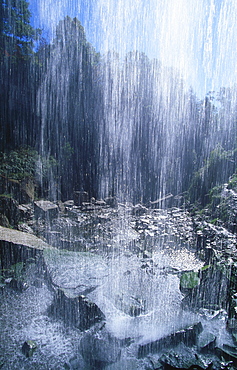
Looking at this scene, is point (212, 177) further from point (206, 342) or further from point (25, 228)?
point (206, 342)

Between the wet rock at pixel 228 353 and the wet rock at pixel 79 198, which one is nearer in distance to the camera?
the wet rock at pixel 228 353

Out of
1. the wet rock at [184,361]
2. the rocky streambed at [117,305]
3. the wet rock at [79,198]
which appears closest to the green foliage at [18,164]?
the wet rock at [79,198]

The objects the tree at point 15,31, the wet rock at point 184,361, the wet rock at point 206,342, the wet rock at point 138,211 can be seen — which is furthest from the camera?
the tree at point 15,31

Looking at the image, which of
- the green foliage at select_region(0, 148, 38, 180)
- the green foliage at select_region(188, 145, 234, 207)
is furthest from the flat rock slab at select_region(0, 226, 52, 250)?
the green foliage at select_region(188, 145, 234, 207)

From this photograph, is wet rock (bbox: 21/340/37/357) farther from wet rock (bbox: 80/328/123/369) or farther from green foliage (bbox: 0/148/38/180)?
green foliage (bbox: 0/148/38/180)

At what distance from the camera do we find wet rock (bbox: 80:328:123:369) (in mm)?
2521

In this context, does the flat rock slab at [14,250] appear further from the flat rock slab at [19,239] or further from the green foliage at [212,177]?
the green foliage at [212,177]

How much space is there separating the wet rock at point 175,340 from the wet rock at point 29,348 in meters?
1.27

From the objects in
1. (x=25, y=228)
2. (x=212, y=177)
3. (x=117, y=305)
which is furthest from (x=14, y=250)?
(x=212, y=177)

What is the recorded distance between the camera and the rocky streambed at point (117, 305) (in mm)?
2604

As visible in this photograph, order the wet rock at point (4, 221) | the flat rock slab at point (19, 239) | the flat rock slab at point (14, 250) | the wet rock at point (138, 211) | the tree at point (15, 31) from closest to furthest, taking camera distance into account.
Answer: the flat rock slab at point (14, 250)
the flat rock slab at point (19, 239)
the wet rock at point (4, 221)
the wet rock at point (138, 211)
the tree at point (15, 31)

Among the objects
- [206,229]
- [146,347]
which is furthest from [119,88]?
[146,347]

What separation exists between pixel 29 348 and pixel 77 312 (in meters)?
0.72

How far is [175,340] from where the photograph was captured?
111 inches
